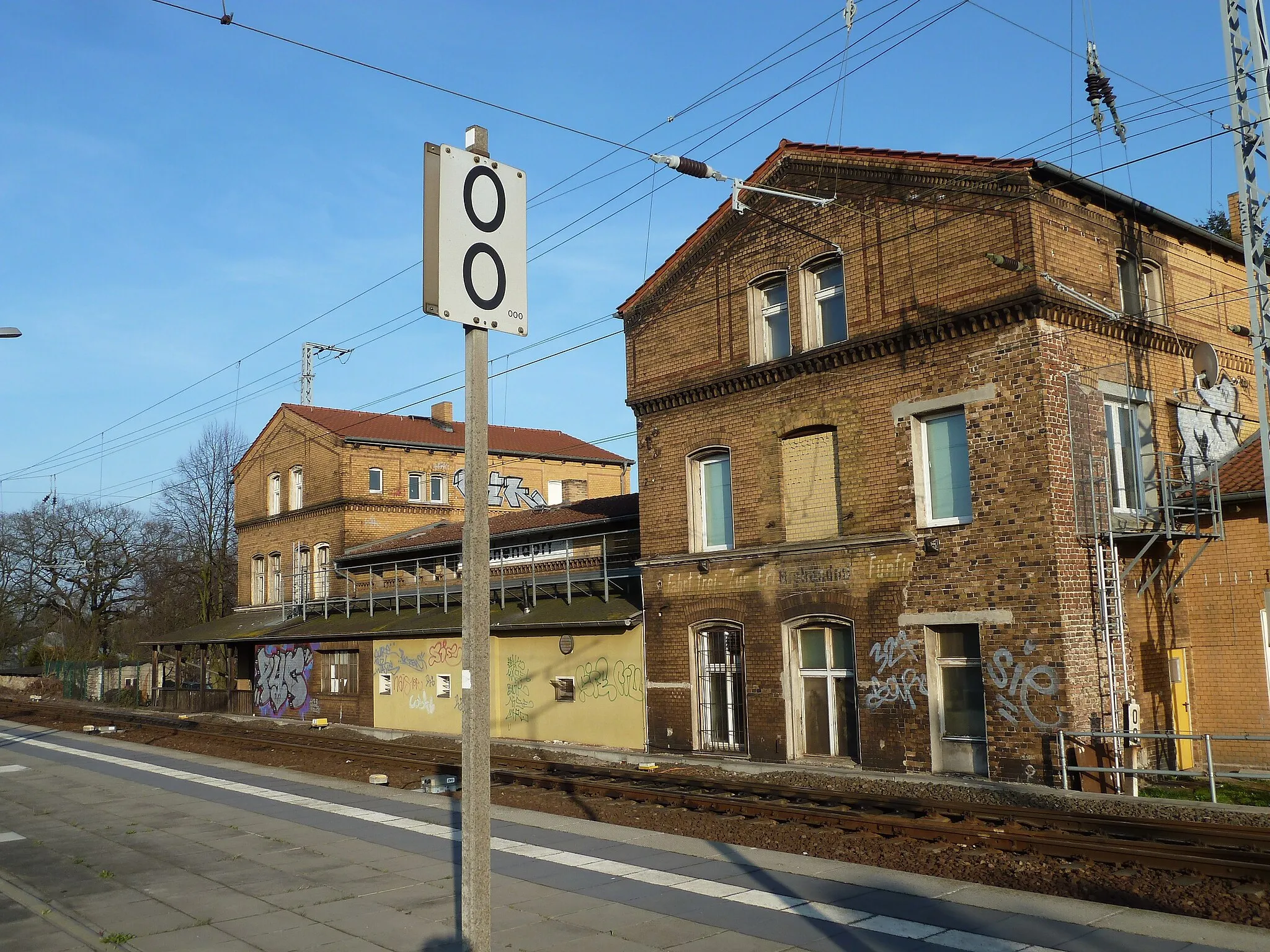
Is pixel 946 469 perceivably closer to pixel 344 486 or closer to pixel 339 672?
pixel 339 672

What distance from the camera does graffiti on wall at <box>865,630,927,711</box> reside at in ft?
55.2

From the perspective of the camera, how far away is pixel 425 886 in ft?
33.9

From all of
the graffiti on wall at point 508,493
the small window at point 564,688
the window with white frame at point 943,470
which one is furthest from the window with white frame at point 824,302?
the graffiti on wall at point 508,493

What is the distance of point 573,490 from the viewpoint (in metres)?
47.8

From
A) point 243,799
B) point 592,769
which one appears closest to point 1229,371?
point 592,769

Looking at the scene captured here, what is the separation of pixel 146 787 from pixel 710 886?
12871 millimetres

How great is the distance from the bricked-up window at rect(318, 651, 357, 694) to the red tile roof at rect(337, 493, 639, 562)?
357cm

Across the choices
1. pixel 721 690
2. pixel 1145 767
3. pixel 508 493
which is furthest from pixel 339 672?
pixel 1145 767

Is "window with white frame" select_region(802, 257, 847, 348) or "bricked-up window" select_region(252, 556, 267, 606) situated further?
"bricked-up window" select_region(252, 556, 267, 606)

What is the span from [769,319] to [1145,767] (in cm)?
999

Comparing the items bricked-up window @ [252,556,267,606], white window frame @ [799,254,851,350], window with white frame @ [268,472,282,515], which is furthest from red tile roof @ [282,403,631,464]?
white window frame @ [799,254,851,350]

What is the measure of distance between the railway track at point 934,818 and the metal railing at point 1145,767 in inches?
25.1

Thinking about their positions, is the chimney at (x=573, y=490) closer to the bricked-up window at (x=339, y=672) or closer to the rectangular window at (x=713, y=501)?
the bricked-up window at (x=339, y=672)

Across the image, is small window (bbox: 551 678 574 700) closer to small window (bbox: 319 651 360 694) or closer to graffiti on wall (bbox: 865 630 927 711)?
graffiti on wall (bbox: 865 630 927 711)
